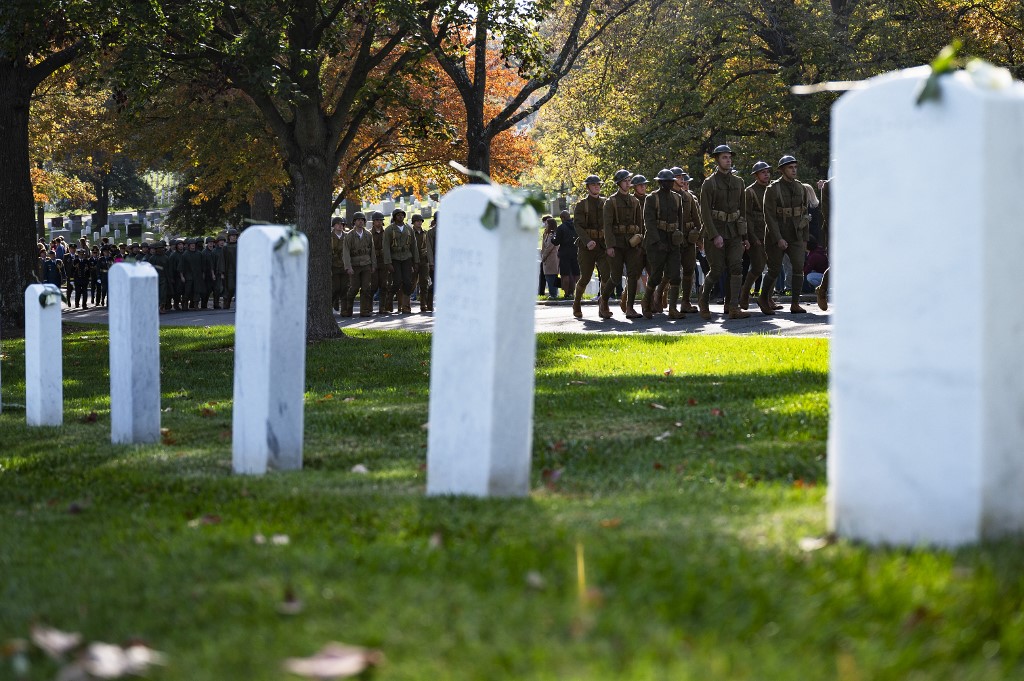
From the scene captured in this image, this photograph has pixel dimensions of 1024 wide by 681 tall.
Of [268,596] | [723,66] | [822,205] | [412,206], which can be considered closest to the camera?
[268,596]

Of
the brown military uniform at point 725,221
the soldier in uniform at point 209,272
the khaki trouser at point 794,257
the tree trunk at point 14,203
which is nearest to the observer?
the brown military uniform at point 725,221

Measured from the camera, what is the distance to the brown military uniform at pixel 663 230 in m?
20.7

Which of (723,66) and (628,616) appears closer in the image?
(628,616)

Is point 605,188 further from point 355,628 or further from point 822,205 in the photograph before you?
point 355,628

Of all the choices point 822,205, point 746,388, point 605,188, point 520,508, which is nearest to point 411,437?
point 746,388

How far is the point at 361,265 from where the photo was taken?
2864 centimetres

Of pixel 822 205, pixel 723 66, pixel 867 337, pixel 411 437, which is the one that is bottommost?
pixel 411 437

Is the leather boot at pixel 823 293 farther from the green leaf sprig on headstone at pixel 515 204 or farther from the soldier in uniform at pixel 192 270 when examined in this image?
the soldier in uniform at pixel 192 270

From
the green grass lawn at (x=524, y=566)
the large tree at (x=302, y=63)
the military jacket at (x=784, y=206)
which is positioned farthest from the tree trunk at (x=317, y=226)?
the green grass lawn at (x=524, y=566)

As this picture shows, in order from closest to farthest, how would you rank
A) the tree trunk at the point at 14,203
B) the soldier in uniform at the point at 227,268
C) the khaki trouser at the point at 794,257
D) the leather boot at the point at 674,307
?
1. the khaki trouser at the point at 794,257
2. the leather boot at the point at 674,307
3. the tree trunk at the point at 14,203
4. the soldier in uniform at the point at 227,268

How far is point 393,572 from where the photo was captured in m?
4.29

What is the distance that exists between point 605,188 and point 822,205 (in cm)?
1454

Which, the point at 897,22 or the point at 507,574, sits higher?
the point at 897,22

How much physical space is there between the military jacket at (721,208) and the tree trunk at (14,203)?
12571 mm
